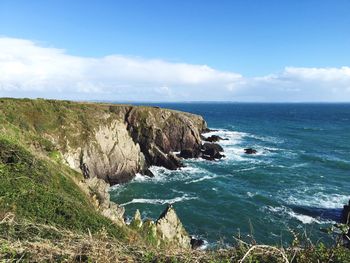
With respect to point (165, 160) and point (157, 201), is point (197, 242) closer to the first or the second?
point (157, 201)

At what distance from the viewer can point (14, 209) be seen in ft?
47.7

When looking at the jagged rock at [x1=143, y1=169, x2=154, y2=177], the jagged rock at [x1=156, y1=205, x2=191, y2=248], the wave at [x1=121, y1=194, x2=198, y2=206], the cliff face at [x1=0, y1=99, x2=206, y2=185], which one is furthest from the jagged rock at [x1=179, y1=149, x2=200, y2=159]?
the jagged rock at [x1=156, y1=205, x2=191, y2=248]

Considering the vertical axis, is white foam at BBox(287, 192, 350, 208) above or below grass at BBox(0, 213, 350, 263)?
below

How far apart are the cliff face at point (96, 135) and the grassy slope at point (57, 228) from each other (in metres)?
15.7

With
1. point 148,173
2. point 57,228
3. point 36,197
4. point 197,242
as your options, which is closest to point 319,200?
point 197,242

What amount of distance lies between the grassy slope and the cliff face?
15684 millimetres

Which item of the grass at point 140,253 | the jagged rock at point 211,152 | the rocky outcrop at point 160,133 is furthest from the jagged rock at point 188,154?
the grass at point 140,253

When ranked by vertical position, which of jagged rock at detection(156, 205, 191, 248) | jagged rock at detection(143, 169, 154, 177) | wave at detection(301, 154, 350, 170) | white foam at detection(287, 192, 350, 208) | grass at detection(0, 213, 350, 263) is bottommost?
white foam at detection(287, 192, 350, 208)

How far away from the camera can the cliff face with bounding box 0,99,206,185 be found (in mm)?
47188

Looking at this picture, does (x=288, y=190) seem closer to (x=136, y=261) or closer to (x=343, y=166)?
(x=343, y=166)

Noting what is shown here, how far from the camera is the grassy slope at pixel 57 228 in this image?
6926mm

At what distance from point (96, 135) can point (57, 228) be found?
40504 mm

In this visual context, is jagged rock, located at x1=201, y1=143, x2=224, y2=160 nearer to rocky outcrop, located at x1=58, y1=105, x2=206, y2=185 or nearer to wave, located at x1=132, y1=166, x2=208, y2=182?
rocky outcrop, located at x1=58, y1=105, x2=206, y2=185

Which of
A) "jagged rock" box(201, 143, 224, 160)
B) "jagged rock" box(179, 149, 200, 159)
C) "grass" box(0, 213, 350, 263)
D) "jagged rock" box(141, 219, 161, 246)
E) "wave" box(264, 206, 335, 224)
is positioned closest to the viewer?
"grass" box(0, 213, 350, 263)
